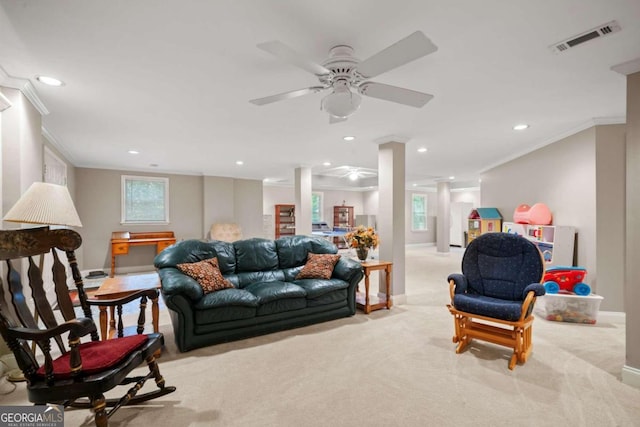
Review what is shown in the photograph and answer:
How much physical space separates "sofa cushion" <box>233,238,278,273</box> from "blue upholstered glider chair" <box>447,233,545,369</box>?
2.22m

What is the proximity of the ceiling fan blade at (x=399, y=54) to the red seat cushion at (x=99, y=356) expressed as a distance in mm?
2253

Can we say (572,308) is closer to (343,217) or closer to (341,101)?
(341,101)

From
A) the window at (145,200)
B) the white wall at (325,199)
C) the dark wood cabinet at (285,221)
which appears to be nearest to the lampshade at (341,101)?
the window at (145,200)

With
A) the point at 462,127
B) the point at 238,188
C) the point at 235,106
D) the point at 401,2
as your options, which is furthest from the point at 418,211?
the point at 401,2

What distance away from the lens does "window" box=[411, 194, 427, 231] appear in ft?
38.5

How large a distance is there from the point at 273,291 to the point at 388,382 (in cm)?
149

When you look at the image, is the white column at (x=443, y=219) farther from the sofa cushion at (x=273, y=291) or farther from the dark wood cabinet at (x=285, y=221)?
the sofa cushion at (x=273, y=291)

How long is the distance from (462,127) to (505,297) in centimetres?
217

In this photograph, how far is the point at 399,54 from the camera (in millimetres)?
1599

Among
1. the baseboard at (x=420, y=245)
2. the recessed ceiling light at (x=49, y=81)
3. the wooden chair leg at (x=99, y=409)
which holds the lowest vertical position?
the baseboard at (x=420, y=245)

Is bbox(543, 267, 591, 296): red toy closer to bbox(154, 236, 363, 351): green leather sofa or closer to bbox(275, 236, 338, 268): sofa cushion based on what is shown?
bbox(154, 236, 363, 351): green leather sofa

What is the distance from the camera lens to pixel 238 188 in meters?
8.61

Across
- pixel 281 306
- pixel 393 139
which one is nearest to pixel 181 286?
pixel 281 306

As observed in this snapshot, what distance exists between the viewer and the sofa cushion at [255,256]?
12.4 feet
